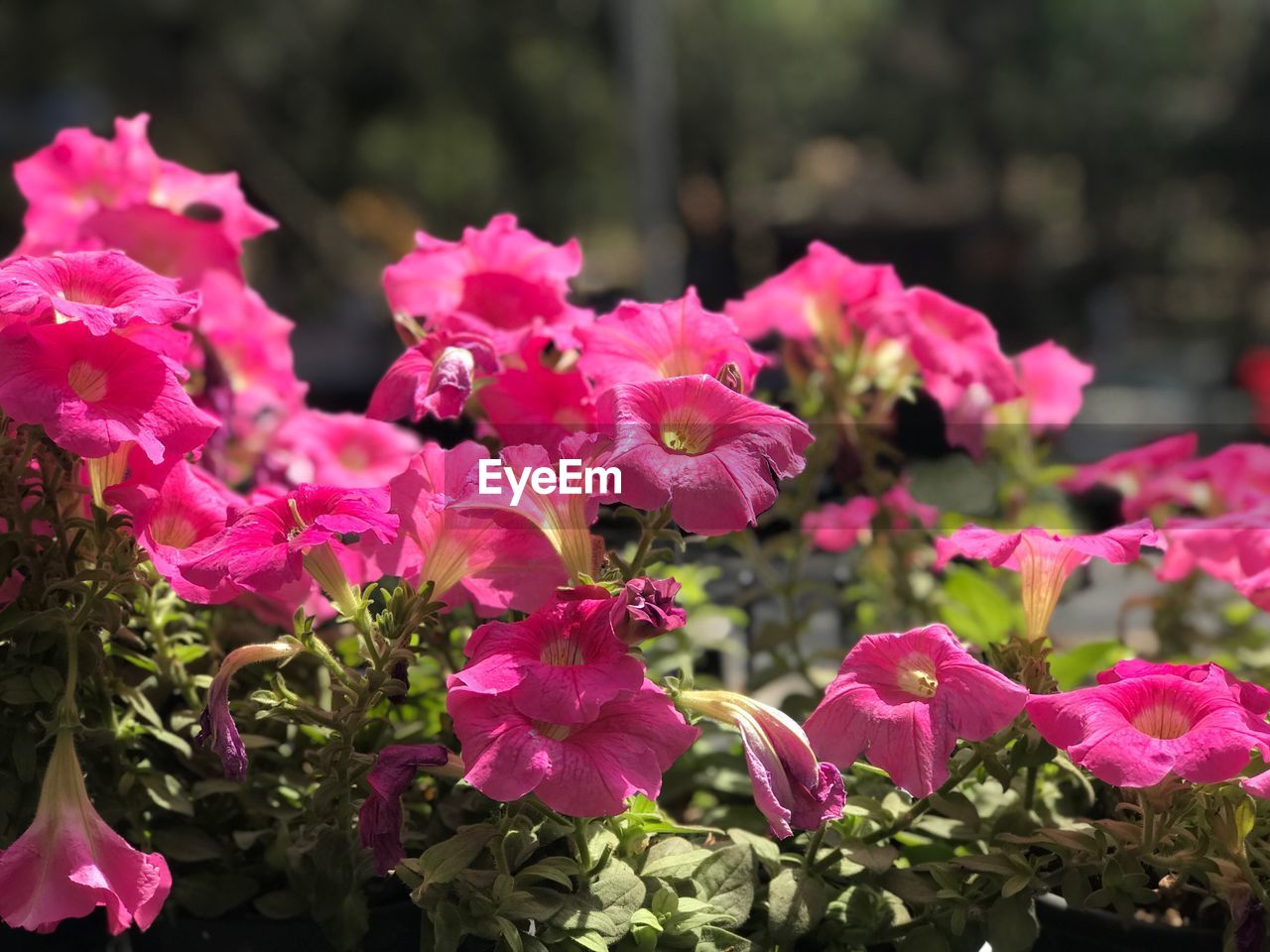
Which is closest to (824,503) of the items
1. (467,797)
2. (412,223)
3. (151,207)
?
(467,797)

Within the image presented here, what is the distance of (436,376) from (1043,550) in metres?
0.34

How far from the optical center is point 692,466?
2.05ft

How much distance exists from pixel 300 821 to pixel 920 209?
51.9ft

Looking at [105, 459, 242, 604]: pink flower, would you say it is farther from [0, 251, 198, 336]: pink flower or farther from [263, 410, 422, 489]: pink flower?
[263, 410, 422, 489]: pink flower

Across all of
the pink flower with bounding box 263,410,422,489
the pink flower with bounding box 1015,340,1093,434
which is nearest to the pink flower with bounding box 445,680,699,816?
the pink flower with bounding box 263,410,422,489

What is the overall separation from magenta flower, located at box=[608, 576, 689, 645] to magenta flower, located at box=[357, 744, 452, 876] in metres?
0.11

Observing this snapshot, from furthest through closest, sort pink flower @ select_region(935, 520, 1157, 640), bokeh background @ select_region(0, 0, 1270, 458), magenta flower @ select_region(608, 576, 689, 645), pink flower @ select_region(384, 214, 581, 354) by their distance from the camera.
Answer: bokeh background @ select_region(0, 0, 1270, 458) → pink flower @ select_region(384, 214, 581, 354) → pink flower @ select_region(935, 520, 1157, 640) → magenta flower @ select_region(608, 576, 689, 645)

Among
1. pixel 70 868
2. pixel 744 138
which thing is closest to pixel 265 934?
pixel 70 868

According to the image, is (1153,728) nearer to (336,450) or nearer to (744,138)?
(336,450)

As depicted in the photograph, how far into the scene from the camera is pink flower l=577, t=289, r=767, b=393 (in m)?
0.75

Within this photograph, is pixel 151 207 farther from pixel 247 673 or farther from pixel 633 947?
pixel 633 947

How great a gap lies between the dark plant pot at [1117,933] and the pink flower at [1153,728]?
0.12m

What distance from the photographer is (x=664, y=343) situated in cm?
75

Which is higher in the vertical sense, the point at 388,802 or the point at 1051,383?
the point at 1051,383
